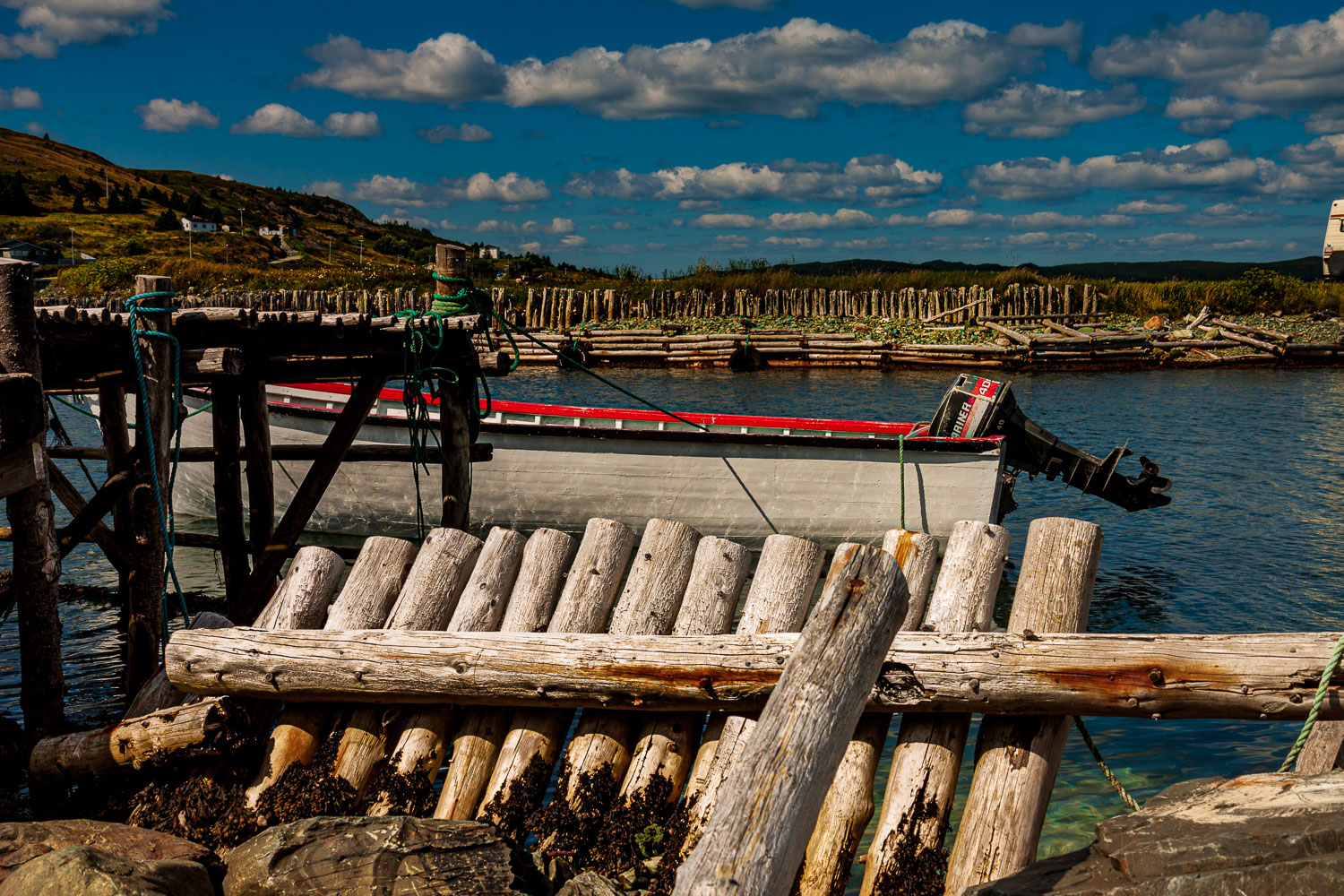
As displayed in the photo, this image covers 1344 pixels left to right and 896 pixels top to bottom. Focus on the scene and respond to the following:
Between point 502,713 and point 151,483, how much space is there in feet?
9.47

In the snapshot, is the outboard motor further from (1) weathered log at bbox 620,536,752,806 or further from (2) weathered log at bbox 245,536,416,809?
(2) weathered log at bbox 245,536,416,809

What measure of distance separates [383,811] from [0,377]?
10.7ft

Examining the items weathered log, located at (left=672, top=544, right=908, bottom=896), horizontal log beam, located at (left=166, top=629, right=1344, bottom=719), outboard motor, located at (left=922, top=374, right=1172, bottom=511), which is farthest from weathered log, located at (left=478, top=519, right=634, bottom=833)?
outboard motor, located at (left=922, top=374, right=1172, bottom=511)

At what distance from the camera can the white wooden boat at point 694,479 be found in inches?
522

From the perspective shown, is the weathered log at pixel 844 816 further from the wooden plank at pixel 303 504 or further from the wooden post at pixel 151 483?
the wooden plank at pixel 303 504

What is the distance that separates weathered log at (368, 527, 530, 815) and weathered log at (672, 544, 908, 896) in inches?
96.7

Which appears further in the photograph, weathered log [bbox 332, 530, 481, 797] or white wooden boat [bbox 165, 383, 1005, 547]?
white wooden boat [bbox 165, 383, 1005, 547]

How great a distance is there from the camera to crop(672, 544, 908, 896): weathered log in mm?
3416

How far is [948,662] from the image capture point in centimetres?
481

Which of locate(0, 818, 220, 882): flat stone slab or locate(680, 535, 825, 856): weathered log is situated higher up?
locate(680, 535, 825, 856): weathered log

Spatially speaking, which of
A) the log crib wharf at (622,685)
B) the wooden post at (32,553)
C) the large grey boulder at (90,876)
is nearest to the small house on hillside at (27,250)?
the wooden post at (32,553)

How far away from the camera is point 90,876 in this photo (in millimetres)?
4246

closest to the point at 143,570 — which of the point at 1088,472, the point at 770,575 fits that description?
the point at 770,575

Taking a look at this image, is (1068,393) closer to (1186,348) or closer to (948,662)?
(1186,348)
